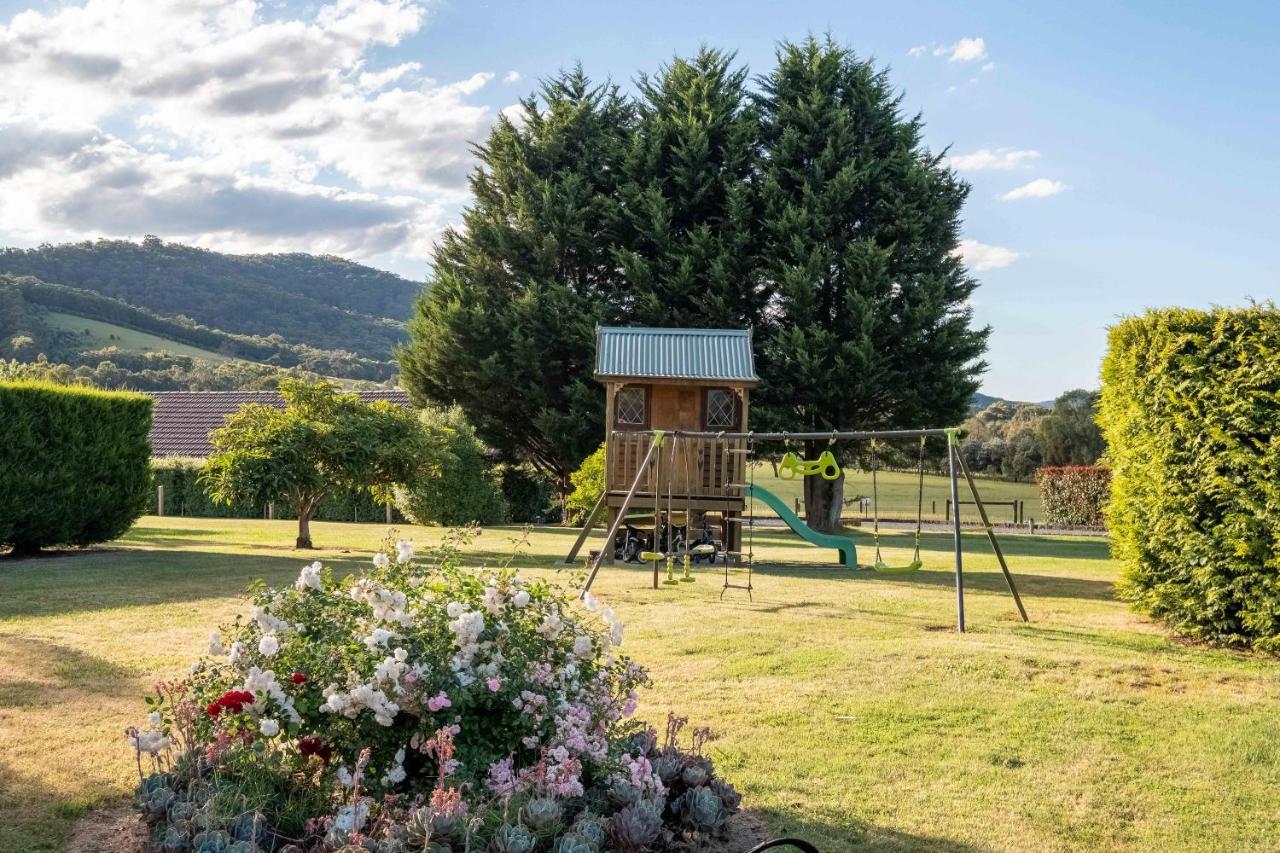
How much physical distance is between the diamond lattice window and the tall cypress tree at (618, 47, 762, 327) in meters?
6.24

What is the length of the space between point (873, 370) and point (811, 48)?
329 inches

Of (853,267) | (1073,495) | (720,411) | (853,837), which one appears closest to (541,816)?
(853,837)

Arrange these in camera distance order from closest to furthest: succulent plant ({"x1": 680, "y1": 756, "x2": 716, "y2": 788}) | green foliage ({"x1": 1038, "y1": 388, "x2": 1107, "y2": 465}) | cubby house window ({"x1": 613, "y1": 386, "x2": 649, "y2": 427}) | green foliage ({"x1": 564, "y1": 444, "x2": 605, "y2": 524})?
succulent plant ({"x1": 680, "y1": 756, "x2": 716, "y2": 788}), cubby house window ({"x1": 613, "y1": 386, "x2": 649, "y2": 427}), green foliage ({"x1": 564, "y1": 444, "x2": 605, "y2": 524}), green foliage ({"x1": 1038, "y1": 388, "x2": 1107, "y2": 465})

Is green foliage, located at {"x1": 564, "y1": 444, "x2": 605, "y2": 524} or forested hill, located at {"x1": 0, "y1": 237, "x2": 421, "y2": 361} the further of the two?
forested hill, located at {"x1": 0, "y1": 237, "x2": 421, "y2": 361}

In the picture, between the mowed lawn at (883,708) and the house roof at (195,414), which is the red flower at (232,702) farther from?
the house roof at (195,414)

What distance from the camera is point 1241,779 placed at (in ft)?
18.2

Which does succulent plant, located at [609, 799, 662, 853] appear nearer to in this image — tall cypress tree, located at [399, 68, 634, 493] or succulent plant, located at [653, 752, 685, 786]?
succulent plant, located at [653, 752, 685, 786]

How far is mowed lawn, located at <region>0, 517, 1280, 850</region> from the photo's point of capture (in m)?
4.82

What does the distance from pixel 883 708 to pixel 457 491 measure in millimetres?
18647

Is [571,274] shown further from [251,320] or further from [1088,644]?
[251,320]

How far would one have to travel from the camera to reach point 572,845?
3.50 metres

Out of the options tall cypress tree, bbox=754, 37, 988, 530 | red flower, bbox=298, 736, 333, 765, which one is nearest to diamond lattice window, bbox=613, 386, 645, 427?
tall cypress tree, bbox=754, 37, 988, 530

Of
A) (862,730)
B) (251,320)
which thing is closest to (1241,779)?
(862,730)

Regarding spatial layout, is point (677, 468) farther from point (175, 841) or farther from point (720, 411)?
point (175, 841)
